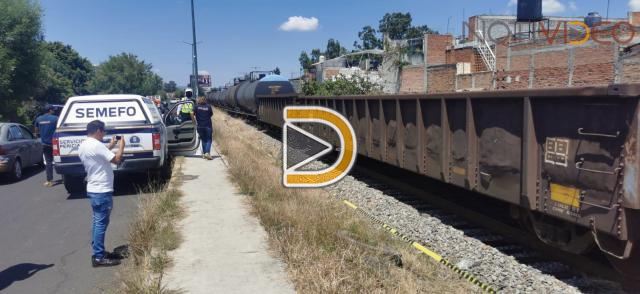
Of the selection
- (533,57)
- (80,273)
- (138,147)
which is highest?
(533,57)

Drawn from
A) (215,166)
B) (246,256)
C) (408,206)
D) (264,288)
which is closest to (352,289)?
(264,288)

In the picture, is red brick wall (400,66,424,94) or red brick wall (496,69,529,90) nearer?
red brick wall (496,69,529,90)

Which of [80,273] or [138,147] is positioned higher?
[138,147]

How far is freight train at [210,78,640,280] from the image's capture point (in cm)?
428

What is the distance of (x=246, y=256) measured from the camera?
5668 mm

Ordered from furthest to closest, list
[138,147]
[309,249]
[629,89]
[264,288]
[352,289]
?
[138,147] → [309,249] → [264,288] → [352,289] → [629,89]

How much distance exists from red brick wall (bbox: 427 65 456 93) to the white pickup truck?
26387 mm

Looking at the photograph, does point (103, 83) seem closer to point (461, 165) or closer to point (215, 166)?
point (215, 166)

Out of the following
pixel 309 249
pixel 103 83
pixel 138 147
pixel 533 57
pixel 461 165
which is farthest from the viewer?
pixel 103 83

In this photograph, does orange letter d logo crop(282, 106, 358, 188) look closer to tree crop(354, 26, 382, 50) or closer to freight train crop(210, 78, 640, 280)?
freight train crop(210, 78, 640, 280)

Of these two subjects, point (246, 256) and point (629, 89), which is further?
point (246, 256)

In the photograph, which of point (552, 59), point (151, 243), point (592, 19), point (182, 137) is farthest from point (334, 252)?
point (592, 19)

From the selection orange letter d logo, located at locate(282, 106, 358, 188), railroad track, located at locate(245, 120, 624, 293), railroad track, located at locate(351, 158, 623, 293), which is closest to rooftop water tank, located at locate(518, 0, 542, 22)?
orange letter d logo, located at locate(282, 106, 358, 188)

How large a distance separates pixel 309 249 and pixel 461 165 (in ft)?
8.34
